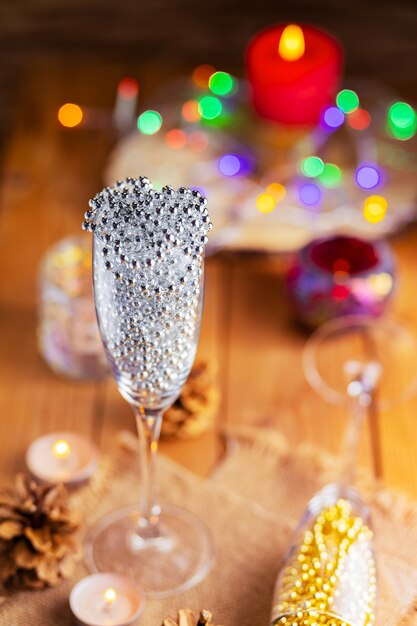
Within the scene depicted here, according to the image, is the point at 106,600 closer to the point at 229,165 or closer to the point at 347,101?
the point at 229,165

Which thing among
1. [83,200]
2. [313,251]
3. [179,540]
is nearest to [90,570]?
[179,540]

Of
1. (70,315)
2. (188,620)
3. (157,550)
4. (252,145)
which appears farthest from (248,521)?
(252,145)

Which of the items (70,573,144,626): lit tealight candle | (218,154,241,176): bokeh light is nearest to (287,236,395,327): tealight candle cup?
(218,154,241,176): bokeh light

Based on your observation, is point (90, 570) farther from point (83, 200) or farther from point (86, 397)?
point (83, 200)

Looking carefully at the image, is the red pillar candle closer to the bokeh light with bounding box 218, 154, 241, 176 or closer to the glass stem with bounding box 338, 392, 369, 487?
the bokeh light with bounding box 218, 154, 241, 176

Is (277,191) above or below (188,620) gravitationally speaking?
above

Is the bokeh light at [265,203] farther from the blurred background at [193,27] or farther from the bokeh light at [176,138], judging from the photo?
the blurred background at [193,27]

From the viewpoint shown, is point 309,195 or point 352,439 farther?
point 309,195
